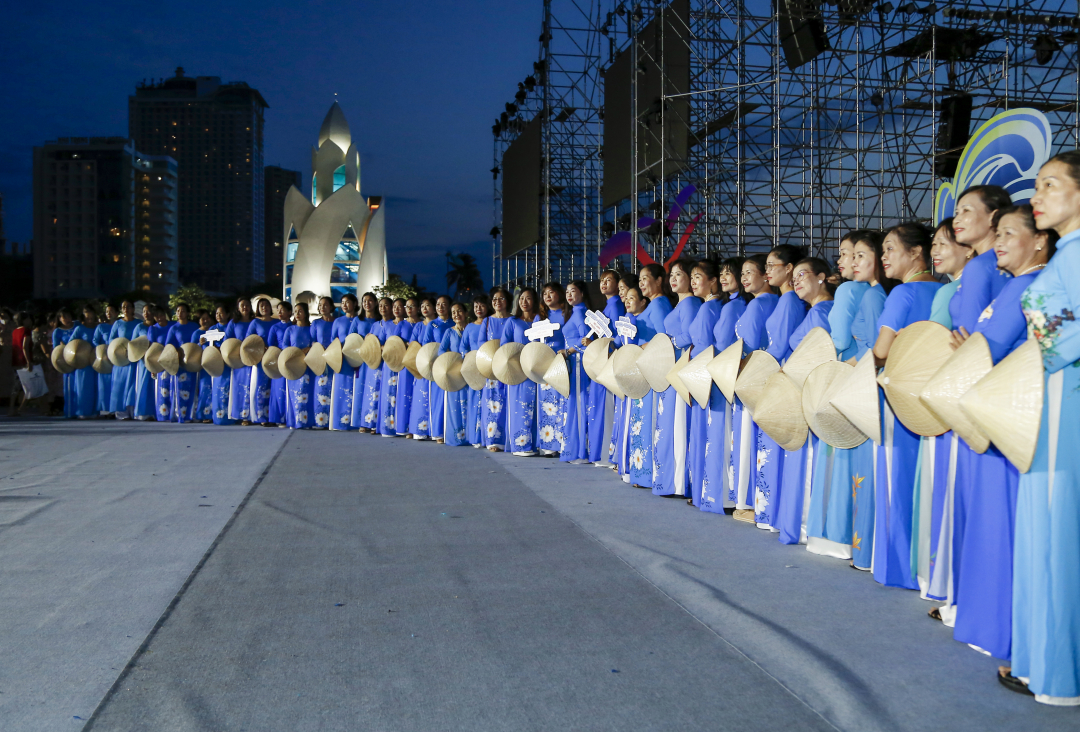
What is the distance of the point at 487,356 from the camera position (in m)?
6.41

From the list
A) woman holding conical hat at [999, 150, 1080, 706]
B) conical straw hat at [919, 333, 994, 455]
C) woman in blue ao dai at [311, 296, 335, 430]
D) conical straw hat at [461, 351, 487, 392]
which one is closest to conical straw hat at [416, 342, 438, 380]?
conical straw hat at [461, 351, 487, 392]

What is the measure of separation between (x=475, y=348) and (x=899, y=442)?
426 cm

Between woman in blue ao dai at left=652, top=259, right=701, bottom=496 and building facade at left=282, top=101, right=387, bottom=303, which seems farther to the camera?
building facade at left=282, top=101, right=387, bottom=303

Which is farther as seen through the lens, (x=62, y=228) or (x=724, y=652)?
(x=62, y=228)

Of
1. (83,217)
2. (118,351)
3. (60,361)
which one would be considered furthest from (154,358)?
(83,217)

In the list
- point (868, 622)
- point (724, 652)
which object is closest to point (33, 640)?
point (724, 652)

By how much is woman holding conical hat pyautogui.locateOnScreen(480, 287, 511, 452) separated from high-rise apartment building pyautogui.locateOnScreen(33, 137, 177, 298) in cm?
8032

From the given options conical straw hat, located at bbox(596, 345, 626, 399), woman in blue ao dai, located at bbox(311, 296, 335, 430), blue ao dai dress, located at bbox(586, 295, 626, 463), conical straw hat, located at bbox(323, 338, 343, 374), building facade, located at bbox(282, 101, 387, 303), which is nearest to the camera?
conical straw hat, located at bbox(596, 345, 626, 399)

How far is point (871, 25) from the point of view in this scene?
11.4 meters

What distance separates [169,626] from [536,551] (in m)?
1.40

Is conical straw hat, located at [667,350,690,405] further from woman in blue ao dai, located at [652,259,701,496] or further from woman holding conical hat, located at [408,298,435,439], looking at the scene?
woman holding conical hat, located at [408,298,435,439]

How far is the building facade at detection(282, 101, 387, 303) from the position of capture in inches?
1570

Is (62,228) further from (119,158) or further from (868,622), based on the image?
(868,622)

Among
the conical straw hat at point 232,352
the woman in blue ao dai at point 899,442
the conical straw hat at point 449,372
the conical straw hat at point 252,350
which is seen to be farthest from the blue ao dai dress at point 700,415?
the conical straw hat at point 232,352
